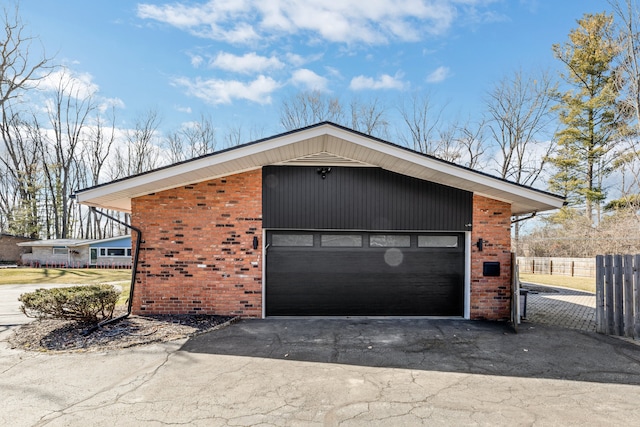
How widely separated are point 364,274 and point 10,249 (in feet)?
122

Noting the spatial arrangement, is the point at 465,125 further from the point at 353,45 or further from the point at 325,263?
the point at 325,263

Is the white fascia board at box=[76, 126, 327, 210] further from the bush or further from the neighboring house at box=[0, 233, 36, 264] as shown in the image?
the neighboring house at box=[0, 233, 36, 264]

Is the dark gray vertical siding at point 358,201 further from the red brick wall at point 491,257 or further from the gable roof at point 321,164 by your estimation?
the red brick wall at point 491,257

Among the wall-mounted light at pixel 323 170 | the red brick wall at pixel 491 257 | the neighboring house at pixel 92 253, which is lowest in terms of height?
the neighboring house at pixel 92 253

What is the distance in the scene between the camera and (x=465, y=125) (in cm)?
2464

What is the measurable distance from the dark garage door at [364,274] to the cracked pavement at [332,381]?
55.9 inches

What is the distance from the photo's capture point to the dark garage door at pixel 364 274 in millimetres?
7777

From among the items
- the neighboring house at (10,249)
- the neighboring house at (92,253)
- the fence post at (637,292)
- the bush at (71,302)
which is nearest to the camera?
the bush at (71,302)

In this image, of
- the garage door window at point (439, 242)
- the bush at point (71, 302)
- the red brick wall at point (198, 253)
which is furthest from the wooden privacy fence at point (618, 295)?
the bush at point (71, 302)

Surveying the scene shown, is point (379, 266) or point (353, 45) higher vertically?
point (353, 45)

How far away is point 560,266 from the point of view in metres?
19.7

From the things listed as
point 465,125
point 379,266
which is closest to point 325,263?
point 379,266

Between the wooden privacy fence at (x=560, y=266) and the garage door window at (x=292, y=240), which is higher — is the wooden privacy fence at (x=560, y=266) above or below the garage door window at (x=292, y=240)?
below

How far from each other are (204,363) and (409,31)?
14.7 m
